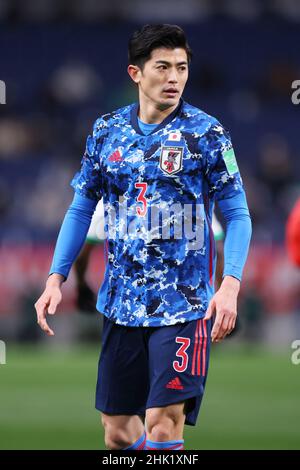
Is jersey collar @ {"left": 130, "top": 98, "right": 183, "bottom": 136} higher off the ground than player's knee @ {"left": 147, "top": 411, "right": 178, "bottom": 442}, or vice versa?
jersey collar @ {"left": 130, "top": 98, "right": 183, "bottom": 136}

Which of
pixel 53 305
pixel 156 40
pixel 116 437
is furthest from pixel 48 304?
pixel 156 40

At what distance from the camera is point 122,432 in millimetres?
5684

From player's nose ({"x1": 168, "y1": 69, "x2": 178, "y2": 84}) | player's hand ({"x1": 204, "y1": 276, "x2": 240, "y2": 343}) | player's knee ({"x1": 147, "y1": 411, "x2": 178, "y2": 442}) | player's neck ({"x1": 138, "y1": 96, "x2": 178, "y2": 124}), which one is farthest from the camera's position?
player's neck ({"x1": 138, "y1": 96, "x2": 178, "y2": 124})

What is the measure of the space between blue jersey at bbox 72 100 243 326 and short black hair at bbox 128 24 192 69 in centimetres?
29

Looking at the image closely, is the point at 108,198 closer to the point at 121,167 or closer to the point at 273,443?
the point at 121,167

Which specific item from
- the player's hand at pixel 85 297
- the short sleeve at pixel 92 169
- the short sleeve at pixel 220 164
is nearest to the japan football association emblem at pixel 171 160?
the short sleeve at pixel 220 164

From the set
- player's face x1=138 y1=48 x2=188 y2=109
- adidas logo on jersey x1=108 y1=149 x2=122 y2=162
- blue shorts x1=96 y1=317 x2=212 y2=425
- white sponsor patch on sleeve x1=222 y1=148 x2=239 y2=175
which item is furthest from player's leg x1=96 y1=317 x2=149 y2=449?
player's face x1=138 y1=48 x2=188 y2=109

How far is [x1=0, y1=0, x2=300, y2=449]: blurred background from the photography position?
10508 millimetres

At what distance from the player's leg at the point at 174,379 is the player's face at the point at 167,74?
1.00m

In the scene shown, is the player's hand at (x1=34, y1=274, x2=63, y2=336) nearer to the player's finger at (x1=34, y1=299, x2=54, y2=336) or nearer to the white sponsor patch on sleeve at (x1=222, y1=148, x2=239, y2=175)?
the player's finger at (x1=34, y1=299, x2=54, y2=336)

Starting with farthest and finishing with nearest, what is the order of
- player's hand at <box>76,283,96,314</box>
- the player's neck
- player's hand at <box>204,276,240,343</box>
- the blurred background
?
the blurred background → player's hand at <box>76,283,96,314</box> → the player's neck → player's hand at <box>204,276,240,343</box>

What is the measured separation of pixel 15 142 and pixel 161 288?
16511 millimetres

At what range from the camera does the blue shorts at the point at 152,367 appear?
5344mm

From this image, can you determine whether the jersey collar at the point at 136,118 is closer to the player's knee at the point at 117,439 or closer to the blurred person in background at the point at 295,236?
the blurred person in background at the point at 295,236
